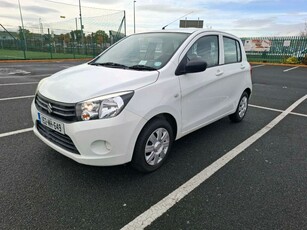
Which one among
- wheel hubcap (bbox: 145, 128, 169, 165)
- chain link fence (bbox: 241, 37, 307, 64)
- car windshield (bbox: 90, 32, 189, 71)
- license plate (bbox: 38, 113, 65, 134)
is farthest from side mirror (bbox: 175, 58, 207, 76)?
chain link fence (bbox: 241, 37, 307, 64)

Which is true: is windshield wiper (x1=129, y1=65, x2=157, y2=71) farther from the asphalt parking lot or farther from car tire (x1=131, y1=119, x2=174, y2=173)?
the asphalt parking lot

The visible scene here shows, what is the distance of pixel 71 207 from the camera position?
228 cm

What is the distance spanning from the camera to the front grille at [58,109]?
2.35 meters

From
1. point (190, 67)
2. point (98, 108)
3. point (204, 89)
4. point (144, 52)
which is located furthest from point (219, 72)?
point (98, 108)

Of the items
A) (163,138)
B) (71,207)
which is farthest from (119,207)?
(163,138)

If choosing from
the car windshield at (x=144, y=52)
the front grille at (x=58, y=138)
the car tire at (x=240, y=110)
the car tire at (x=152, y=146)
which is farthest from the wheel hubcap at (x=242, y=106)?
the front grille at (x=58, y=138)

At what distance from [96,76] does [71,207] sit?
145cm

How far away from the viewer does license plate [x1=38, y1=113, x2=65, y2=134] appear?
2447mm

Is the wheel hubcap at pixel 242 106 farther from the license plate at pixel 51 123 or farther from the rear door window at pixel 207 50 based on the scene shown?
the license plate at pixel 51 123

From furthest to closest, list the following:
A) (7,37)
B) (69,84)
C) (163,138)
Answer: (7,37), (163,138), (69,84)

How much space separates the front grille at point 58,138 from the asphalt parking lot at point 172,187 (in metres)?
0.43

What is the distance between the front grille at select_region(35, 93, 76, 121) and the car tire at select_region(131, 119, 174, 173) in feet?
2.48

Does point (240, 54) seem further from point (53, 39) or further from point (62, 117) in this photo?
point (53, 39)

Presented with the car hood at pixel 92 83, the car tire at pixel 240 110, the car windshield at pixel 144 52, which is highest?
the car windshield at pixel 144 52
